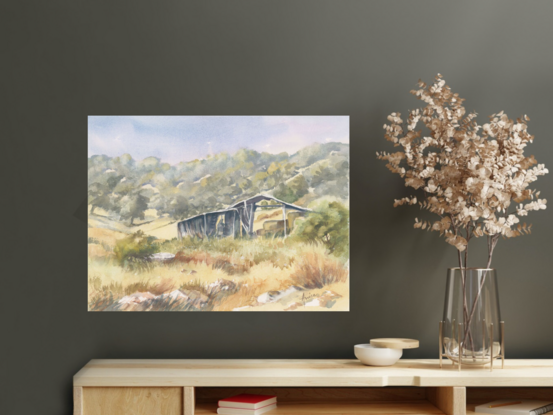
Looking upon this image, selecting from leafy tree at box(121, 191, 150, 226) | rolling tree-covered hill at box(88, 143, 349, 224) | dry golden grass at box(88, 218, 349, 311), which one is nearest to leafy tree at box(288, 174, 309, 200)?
rolling tree-covered hill at box(88, 143, 349, 224)

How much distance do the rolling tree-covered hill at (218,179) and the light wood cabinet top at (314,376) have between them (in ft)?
2.45

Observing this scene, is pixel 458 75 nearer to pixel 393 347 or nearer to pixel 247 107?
pixel 247 107

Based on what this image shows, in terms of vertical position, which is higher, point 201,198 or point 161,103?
point 161,103

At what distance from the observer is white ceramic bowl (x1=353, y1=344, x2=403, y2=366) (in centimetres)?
234

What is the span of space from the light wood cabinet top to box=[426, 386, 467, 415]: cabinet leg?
37 mm

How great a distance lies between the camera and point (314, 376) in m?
2.17

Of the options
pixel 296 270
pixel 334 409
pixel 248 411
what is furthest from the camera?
pixel 296 270

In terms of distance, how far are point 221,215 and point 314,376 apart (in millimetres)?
887

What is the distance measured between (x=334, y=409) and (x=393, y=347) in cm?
37

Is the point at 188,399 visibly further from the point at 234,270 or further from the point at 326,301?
the point at 326,301

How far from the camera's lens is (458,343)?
2266 millimetres

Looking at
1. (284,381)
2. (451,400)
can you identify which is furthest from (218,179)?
(451,400)

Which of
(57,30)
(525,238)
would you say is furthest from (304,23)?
(525,238)

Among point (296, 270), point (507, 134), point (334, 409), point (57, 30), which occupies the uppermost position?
point (57, 30)
